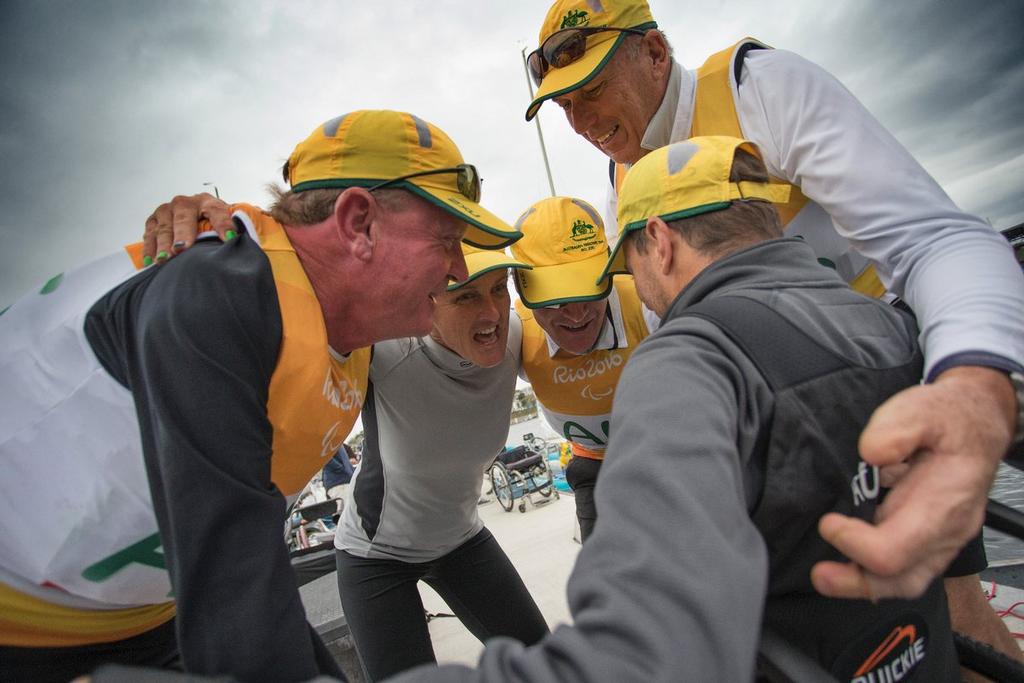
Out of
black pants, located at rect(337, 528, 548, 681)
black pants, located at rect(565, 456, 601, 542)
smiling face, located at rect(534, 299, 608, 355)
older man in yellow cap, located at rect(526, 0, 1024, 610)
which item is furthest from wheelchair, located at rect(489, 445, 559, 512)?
older man in yellow cap, located at rect(526, 0, 1024, 610)

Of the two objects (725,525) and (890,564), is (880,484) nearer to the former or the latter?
(890,564)

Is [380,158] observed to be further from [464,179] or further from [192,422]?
[192,422]

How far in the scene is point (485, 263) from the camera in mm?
2346

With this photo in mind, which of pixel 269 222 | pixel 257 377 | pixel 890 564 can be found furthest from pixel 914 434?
pixel 269 222

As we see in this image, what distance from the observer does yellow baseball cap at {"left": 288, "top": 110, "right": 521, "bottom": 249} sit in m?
1.44

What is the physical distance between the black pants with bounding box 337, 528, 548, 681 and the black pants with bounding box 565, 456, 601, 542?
0.57m

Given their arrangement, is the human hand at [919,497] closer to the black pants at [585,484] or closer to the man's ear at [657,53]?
the man's ear at [657,53]

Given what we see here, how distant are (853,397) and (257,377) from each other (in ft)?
3.42

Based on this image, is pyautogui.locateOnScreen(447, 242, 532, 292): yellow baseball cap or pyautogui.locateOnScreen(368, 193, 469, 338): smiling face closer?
pyautogui.locateOnScreen(368, 193, 469, 338): smiling face

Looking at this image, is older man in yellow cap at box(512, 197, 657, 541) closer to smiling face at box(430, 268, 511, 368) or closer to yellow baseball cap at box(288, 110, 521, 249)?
smiling face at box(430, 268, 511, 368)

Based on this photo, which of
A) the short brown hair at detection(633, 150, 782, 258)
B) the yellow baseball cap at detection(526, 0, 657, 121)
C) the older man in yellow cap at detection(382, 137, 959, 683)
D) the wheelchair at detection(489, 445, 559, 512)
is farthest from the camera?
the wheelchair at detection(489, 445, 559, 512)

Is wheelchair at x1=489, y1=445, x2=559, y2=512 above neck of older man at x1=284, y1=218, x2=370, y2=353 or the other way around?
the other way around

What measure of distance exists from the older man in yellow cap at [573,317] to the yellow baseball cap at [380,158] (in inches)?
35.6

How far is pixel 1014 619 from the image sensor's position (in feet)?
8.30
